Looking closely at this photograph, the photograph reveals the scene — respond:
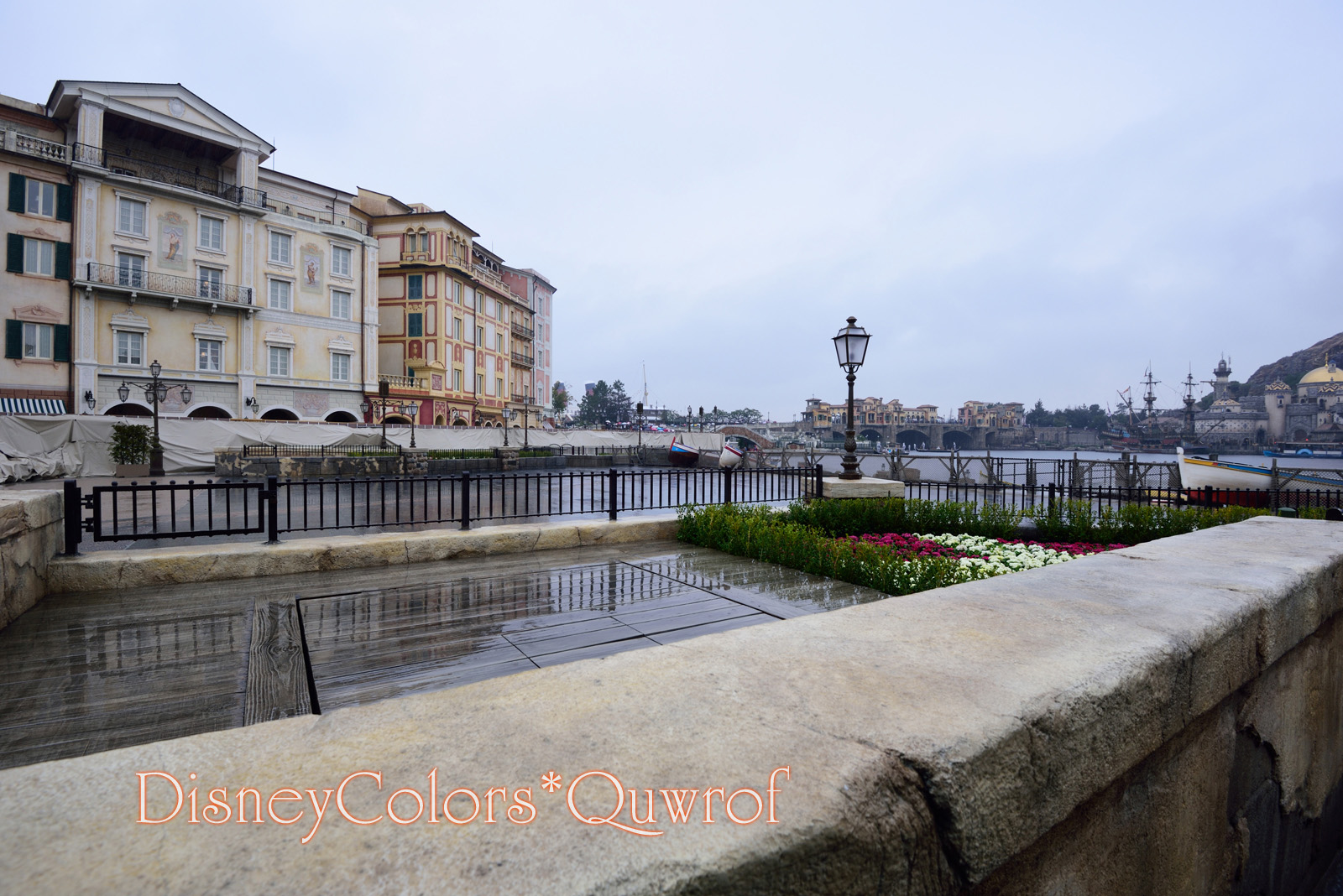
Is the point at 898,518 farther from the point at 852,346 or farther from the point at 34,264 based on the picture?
the point at 34,264

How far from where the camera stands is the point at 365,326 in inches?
1603

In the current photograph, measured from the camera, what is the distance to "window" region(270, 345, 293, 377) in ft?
121

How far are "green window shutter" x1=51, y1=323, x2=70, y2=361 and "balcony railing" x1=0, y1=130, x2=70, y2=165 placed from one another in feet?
26.6

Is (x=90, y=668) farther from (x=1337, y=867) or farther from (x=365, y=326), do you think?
(x=365, y=326)

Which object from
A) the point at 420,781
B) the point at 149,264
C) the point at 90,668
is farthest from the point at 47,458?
the point at 420,781

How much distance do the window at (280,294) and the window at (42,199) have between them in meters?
9.54

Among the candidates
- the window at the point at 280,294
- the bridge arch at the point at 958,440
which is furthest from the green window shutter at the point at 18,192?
the bridge arch at the point at 958,440

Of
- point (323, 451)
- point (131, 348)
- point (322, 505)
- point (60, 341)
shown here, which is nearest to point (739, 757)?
point (322, 505)

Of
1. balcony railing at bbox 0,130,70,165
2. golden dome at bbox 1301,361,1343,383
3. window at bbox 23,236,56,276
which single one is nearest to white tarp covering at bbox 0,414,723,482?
window at bbox 23,236,56,276

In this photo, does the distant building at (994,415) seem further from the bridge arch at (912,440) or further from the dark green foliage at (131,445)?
the dark green foliage at (131,445)

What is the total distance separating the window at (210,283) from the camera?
34.0 m

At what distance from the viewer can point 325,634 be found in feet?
16.0

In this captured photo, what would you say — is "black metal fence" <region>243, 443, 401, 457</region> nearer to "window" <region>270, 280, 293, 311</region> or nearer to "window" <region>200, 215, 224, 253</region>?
"window" <region>270, 280, 293, 311</region>

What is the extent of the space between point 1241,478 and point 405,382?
151ft
